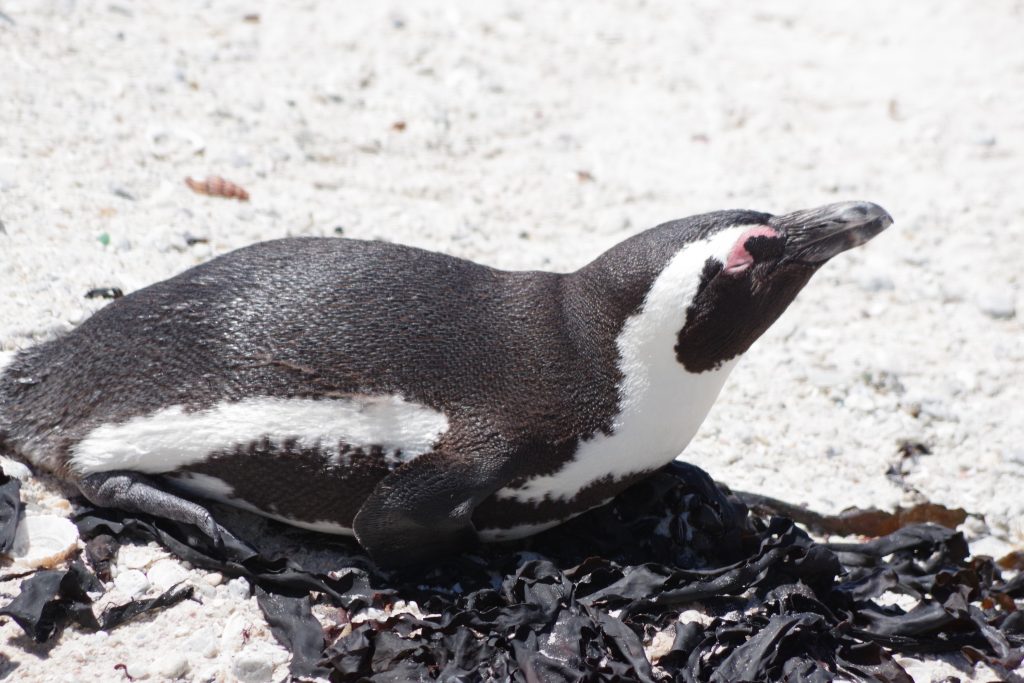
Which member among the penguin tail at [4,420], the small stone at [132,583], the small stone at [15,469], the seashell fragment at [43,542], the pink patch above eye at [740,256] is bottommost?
the small stone at [132,583]

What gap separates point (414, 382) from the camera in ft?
12.3

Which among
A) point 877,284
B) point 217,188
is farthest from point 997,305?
point 217,188

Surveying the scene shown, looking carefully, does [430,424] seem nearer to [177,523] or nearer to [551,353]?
[551,353]

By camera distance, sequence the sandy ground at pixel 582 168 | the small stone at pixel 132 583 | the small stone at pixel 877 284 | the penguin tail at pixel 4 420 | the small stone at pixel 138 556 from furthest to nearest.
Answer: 1. the small stone at pixel 877 284
2. the sandy ground at pixel 582 168
3. the penguin tail at pixel 4 420
4. the small stone at pixel 138 556
5. the small stone at pixel 132 583

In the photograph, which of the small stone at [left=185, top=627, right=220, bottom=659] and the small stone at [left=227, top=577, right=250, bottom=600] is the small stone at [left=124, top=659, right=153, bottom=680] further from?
the small stone at [left=227, top=577, right=250, bottom=600]

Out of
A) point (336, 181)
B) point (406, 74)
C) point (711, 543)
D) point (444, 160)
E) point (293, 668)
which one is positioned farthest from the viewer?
point (406, 74)

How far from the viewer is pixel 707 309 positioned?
378 centimetres

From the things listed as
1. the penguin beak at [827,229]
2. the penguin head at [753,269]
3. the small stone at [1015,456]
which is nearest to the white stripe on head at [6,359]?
the penguin head at [753,269]

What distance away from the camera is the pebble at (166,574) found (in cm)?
375

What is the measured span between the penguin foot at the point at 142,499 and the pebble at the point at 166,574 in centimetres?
14

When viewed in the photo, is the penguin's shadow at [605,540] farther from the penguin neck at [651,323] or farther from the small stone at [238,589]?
the penguin neck at [651,323]

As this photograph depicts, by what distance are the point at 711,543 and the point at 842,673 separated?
68 cm

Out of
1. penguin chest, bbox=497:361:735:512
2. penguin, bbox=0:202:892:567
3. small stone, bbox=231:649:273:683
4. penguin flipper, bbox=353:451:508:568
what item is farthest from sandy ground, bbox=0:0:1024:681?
penguin chest, bbox=497:361:735:512

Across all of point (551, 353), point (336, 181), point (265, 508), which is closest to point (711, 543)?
point (551, 353)
